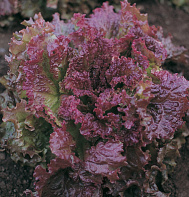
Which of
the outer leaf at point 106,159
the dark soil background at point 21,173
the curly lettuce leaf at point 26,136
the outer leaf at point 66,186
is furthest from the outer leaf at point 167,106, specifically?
the curly lettuce leaf at point 26,136

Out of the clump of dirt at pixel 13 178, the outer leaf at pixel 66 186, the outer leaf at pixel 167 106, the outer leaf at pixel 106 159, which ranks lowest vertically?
the clump of dirt at pixel 13 178

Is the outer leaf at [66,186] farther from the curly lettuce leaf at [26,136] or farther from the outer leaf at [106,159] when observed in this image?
the curly lettuce leaf at [26,136]

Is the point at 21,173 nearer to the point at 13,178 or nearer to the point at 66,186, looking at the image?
the point at 13,178

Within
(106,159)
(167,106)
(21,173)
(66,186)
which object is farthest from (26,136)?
(167,106)

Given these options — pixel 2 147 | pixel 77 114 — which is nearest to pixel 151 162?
pixel 77 114

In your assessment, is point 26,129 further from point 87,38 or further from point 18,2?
point 18,2

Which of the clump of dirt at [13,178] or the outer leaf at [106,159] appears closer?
the outer leaf at [106,159]

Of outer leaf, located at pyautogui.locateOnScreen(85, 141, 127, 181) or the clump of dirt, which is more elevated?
outer leaf, located at pyautogui.locateOnScreen(85, 141, 127, 181)

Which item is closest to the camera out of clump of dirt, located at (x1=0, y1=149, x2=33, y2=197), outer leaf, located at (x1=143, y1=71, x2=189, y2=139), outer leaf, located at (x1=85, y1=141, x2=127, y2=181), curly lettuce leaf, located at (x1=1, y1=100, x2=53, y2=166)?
outer leaf, located at (x1=85, y1=141, x2=127, y2=181)

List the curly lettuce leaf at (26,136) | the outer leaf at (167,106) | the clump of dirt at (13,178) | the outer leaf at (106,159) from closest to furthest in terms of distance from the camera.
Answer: the outer leaf at (106,159) < the outer leaf at (167,106) < the curly lettuce leaf at (26,136) < the clump of dirt at (13,178)

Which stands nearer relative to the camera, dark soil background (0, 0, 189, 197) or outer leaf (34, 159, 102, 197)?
outer leaf (34, 159, 102, 197)

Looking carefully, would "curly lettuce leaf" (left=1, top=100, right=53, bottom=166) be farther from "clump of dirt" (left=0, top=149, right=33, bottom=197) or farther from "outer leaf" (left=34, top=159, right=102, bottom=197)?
"outer leaf" (left=34, top=159, right=102, bottom=197)

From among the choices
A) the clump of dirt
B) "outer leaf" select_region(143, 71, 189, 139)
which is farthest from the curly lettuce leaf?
"outer leaf" select_region(143, 71, 189, 139)
